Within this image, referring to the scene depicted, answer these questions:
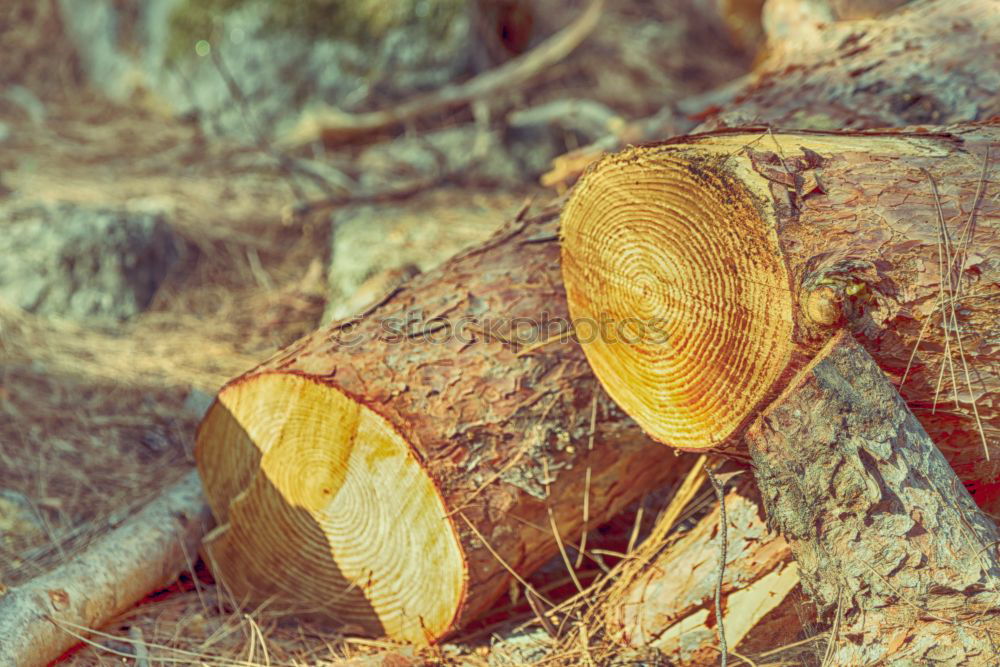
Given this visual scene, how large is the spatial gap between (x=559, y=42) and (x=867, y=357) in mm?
3947

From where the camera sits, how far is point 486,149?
16.3 feet

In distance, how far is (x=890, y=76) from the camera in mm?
2342

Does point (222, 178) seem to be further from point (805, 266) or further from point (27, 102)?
point (805, 266)

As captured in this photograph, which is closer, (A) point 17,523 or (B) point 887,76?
(B) point 887,76

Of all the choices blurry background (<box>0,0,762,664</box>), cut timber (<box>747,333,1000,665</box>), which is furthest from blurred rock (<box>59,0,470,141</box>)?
cut timber (<box>747,333,1000,665</box>)

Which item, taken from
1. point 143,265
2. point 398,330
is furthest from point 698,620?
point 143,265

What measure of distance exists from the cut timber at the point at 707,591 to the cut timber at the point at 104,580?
118 centimetres

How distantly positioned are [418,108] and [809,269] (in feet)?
12.2

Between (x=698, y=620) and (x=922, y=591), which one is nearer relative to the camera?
(x=922, y=591)

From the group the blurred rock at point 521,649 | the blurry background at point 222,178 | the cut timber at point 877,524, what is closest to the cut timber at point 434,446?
the blurred rock at point 521,649

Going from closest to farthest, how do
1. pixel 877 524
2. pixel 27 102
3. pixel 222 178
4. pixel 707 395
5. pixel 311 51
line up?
pixel 877 524
pixel 707 395
pixel 222 178
pixel 311 51
pixel 27 102

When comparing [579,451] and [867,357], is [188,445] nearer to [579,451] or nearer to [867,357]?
[579,451]

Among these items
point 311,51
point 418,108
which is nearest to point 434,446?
point 418,108

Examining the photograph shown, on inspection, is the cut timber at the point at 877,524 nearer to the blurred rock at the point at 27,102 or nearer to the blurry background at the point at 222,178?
the blurry background at the point at 222,178
